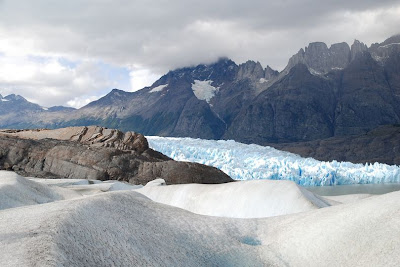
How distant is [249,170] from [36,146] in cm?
2339

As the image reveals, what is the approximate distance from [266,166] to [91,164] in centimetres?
2546

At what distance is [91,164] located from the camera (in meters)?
24.6

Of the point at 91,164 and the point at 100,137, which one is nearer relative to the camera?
the point at 91,164

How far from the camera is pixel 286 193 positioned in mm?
11969

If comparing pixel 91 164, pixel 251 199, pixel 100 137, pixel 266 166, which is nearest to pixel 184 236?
pixel 251 199

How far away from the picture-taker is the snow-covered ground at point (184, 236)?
444 cm

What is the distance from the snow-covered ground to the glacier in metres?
36.9

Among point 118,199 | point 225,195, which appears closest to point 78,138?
point 225,195

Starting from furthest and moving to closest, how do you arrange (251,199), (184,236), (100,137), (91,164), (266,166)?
1. (266,166)
2. (100,137)
3. (91,164)
4. (251,199)
5. (184,236)

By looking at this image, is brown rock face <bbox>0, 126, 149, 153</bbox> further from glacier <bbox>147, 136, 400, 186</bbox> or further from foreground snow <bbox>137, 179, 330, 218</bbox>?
glacier <bbox>147, 136, 400, 186</bbox>

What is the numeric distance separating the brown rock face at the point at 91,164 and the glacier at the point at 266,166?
18450mm

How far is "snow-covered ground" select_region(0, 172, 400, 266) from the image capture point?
4441 millimetres

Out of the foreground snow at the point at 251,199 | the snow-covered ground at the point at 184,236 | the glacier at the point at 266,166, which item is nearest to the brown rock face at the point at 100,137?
the foreground snow at the point at 251,199

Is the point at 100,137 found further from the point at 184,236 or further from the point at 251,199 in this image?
the point at 184,236
